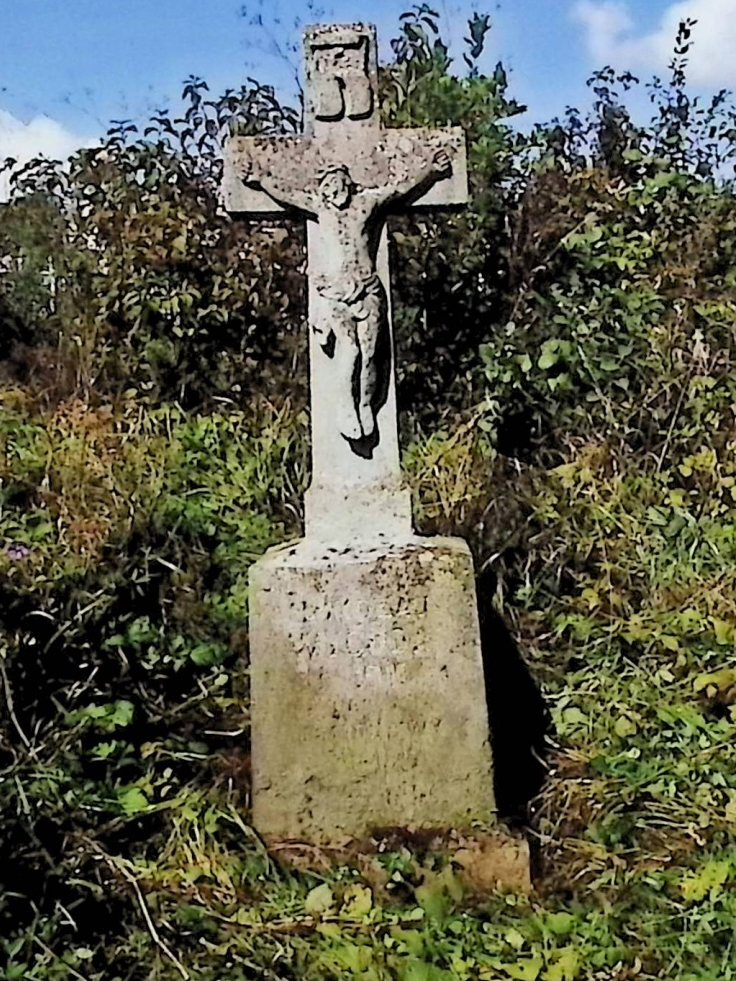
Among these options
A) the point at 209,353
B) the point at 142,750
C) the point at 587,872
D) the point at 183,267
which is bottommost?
the point at 587,872

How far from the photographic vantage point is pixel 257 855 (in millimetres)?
3494

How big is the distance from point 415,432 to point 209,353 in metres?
1.14

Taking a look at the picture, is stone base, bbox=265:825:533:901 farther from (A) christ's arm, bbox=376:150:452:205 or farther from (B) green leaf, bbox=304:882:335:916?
(A) christ's arm, bbox=376:150:452:205

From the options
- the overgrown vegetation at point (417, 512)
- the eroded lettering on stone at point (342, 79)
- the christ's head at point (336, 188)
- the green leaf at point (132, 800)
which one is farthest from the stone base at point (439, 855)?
the eroded lettering on stone at point (342, 79)

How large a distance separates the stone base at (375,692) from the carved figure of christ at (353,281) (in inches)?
15.3

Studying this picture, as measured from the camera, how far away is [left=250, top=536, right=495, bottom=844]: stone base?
357 cm

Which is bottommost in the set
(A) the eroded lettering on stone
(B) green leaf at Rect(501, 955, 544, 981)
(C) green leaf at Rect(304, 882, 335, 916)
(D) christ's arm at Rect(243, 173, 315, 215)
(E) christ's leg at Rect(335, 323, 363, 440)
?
(B) green leaf at Rect(501, 955, 544, 981)

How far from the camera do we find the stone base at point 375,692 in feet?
11.7

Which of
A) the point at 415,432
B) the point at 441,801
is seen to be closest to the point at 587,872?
the point at 441,801

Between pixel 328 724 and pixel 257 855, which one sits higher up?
pixel 328 724

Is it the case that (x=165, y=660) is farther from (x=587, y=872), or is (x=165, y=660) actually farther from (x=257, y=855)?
(x=587, y=872)

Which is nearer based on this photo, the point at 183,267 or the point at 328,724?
the point at 328,724

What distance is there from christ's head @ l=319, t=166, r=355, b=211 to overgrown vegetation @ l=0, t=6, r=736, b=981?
137 centimetres

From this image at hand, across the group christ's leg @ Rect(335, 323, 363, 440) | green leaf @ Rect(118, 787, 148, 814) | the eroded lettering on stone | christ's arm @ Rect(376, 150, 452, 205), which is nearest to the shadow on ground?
christ's leg @ Rect(335, 323, 363, 440)
